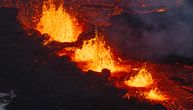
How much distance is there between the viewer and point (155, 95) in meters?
12.2

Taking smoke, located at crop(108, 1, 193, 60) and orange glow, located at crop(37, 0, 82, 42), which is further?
orange glow, located at crop(37, 0, 82, 42)

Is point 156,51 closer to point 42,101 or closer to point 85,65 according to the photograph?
point 85,65

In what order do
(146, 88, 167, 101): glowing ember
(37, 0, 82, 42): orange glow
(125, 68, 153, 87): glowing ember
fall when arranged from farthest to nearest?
1. (37, 0, 82, 42): orange glow
2. (125, 68, 153, 87): glowing ember
3. (146, 88, 167, 101): glowing ember

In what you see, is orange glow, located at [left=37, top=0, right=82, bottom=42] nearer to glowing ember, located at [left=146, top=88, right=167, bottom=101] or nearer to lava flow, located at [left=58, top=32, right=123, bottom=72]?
lava flow, located at [left=58, top=32, right=123, bottom=72]

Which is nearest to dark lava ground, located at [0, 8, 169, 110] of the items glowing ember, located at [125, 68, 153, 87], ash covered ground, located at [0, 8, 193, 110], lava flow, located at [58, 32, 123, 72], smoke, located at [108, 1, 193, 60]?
ash covered ground, located at [0, 8, 193, 110]

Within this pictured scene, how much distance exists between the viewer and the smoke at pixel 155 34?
15.8 meters

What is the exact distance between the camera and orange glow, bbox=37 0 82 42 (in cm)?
1693

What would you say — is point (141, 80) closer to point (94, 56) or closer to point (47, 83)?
point (94, 56)

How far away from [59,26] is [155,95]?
6418 millimetres

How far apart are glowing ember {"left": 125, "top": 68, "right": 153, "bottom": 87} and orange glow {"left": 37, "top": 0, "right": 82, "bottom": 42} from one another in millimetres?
4177

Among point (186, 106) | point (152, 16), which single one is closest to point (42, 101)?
point (186, 106)

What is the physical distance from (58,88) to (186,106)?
3.56m

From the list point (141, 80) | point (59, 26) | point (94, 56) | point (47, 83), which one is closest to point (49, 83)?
point (47, 83)

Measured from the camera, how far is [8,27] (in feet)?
54.7
